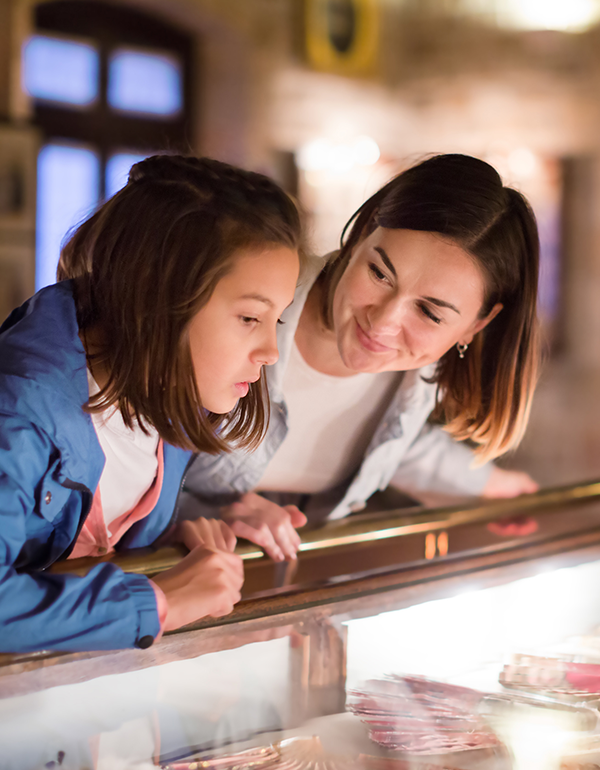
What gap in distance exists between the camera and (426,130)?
3.97 meters

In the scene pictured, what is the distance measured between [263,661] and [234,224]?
40 centimetres

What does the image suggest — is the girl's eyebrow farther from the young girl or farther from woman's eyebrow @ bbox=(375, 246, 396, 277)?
the young girl

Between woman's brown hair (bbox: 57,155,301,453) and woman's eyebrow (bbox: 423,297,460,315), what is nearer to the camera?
woman's brown hair (bbox: 57,155,301,453)

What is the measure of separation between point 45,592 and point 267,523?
1.06ft

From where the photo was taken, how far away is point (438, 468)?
105cm

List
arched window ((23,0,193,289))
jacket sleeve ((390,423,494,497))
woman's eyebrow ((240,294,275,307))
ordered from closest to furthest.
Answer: woman's eyebrow ((240,294,275,307)) < jacket sleeve ((390,423,494,497)) < arched window ((23,0,193,289))

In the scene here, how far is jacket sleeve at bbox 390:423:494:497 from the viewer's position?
1011 millimetres

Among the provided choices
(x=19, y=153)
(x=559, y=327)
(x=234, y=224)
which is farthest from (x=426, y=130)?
(x=234, y=224)

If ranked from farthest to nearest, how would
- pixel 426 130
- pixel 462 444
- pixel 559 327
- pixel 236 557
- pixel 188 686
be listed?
pixel 426 130, pixel 559 327, pixel 462 444, pixel 236 557, pixel 188 686

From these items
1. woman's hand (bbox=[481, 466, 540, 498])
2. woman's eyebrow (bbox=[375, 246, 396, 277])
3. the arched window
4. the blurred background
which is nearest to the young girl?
woman's eyebrow (bbox=[375, 246, 396, 277])

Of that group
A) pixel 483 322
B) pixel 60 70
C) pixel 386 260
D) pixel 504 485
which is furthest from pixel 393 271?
pixel 60 70

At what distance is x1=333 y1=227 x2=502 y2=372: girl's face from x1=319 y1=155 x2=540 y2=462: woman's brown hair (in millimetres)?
11

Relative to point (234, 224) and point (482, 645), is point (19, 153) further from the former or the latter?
point (482, 645)

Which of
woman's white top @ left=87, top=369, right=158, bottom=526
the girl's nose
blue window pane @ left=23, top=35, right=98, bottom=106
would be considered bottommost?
woman's white top @ left=87, top=369, right=158, bottom=526
